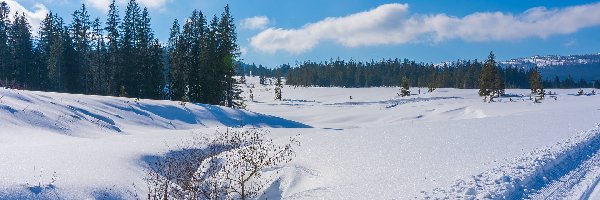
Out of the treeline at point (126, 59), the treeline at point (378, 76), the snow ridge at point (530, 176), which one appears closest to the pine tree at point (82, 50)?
the treeline at point (126, 59)

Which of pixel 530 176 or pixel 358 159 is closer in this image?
pixel 530 176

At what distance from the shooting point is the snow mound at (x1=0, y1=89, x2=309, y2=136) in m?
16.2

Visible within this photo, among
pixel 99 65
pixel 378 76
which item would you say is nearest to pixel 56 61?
pixel 99 65

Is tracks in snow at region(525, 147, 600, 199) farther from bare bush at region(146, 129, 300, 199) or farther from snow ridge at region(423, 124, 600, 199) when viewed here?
bare bush at region(146, 129, 300, 199)

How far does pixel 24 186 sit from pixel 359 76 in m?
153

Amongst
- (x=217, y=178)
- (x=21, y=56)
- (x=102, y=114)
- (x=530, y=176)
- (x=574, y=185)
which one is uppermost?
(x=21, y=56)

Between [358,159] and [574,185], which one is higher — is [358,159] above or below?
above

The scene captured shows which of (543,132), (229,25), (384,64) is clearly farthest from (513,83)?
(543,132)

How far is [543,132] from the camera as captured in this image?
15516 mm

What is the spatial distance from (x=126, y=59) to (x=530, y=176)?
45157 millimetres

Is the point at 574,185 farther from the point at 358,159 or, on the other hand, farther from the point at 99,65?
the point at 99,65

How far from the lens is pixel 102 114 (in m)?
20.7

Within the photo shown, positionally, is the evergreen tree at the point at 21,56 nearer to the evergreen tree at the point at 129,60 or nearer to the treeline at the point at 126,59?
the treeline at the point at 126,59

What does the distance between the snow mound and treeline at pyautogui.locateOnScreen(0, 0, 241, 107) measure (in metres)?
14.0
